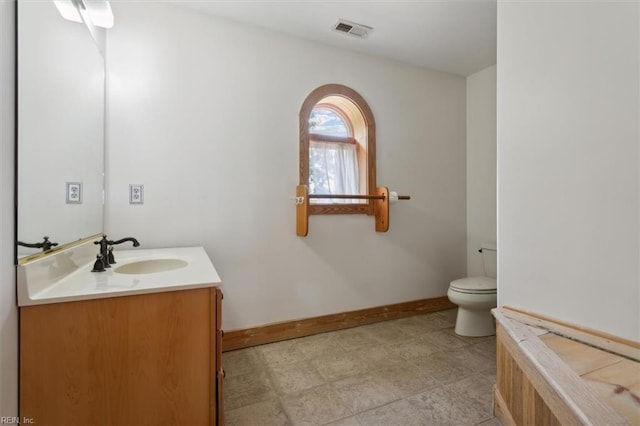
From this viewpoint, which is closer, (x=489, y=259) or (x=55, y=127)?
(x=55, y=127)

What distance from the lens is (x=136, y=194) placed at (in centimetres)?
194

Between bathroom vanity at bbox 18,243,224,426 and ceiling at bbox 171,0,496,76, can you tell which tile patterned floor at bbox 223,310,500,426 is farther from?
ceiling at bbox 171,0,496,76

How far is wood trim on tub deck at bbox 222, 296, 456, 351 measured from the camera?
2.21 m

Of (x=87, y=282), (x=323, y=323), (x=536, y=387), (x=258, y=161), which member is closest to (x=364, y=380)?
(x=323, y=323)

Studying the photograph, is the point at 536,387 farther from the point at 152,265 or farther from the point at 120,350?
the point at 152,265

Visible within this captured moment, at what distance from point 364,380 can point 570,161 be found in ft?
4.99

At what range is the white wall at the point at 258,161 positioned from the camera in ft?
6.44

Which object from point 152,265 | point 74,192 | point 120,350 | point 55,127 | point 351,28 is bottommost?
point 120,350

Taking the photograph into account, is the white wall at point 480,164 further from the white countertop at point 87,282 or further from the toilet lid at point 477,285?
the white countertop at point 87,282

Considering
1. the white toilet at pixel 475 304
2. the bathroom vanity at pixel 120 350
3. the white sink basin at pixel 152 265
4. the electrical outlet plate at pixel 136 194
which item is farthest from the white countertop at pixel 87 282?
the white toilet at pixel 475 304

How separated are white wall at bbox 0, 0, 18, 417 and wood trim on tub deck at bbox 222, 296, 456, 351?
4.38 feet

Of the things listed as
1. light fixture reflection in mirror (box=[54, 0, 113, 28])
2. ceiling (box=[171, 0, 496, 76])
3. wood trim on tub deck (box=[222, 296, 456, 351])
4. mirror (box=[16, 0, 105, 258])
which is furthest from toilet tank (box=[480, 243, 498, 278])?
light fixture reflection in mirror (box=[54, 0, 113, 28])

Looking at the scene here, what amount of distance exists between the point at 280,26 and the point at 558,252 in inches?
89.7

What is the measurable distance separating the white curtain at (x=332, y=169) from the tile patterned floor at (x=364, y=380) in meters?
1.19
